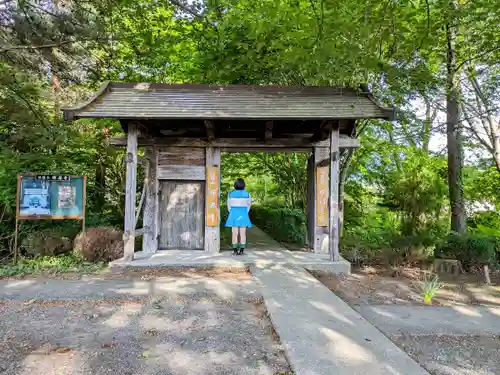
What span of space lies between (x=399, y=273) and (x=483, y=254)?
2.02 meters

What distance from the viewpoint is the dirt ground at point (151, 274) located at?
677cm

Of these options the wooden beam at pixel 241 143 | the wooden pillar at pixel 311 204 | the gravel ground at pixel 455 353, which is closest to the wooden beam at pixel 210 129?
the wooden beam at pixel 241 143

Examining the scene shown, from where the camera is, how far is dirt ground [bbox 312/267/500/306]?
595 cm

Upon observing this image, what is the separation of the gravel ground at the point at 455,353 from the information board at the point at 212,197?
5387 mm

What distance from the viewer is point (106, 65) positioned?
35.6 ft

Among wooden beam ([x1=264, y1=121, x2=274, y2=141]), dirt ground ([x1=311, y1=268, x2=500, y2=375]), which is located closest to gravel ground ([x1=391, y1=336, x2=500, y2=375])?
dirt ground ([x1=311, y1=268, x2=500, y2=375])

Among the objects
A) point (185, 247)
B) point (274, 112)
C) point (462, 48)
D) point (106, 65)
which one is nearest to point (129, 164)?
point (185, 247)

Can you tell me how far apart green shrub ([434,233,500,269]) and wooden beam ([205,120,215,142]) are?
242 inches

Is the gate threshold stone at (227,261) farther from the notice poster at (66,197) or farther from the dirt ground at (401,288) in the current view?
the notice poster at (66,197)

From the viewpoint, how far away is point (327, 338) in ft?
12.1

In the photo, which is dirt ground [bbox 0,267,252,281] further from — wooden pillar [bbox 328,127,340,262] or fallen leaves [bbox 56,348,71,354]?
fallen leaves [bbox 56,348,71,354]

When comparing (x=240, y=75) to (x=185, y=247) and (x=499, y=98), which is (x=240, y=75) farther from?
(x=499, y=98)

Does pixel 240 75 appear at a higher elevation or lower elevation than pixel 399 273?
higher

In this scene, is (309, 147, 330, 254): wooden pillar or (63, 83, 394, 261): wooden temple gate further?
(309, 147, 330, 254): wooden pillar
